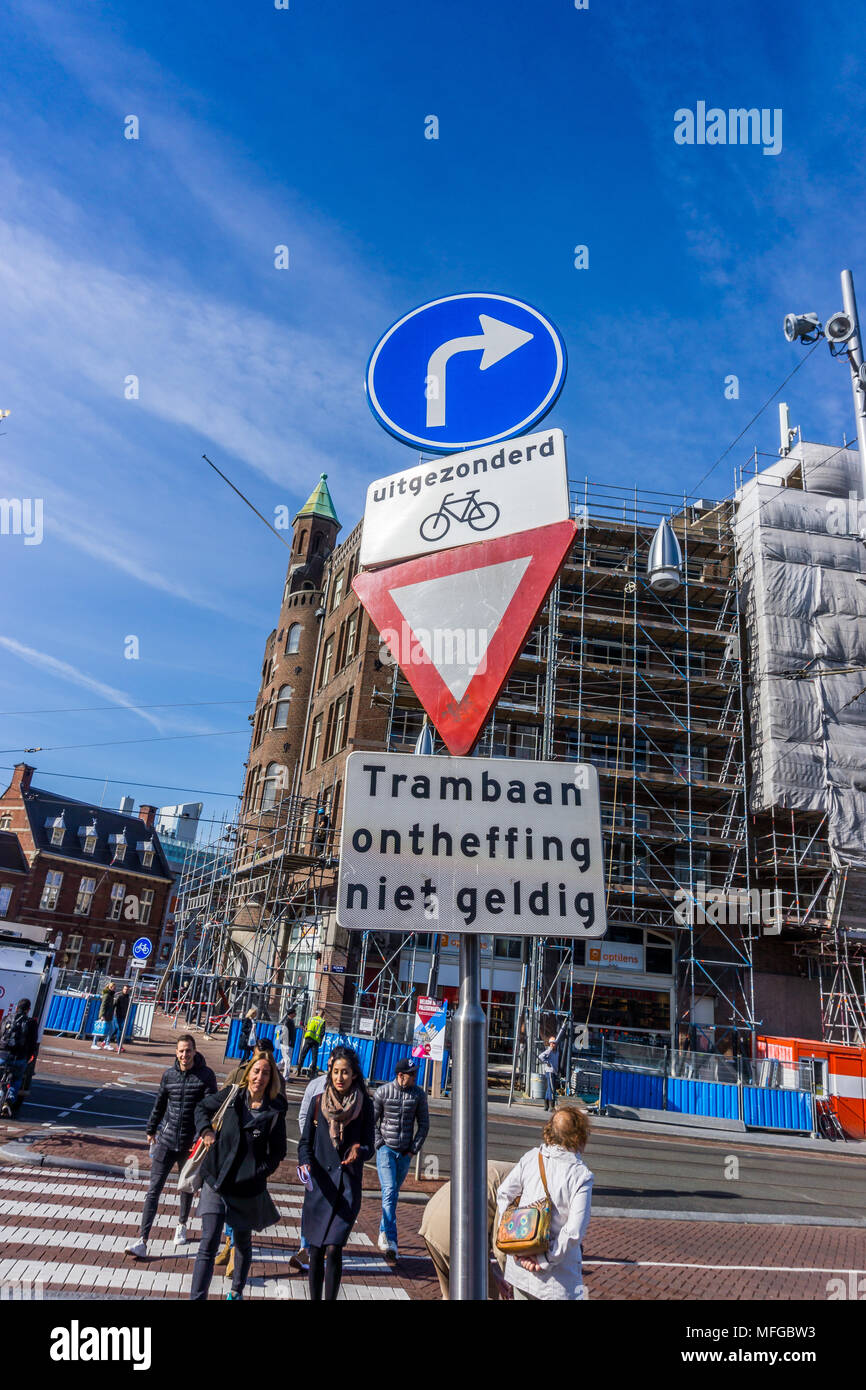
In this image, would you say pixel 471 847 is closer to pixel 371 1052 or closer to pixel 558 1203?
pixel 558 1203

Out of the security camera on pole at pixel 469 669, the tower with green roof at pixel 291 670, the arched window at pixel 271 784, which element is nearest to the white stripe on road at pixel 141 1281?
the security camera on pole at pixel 469 669

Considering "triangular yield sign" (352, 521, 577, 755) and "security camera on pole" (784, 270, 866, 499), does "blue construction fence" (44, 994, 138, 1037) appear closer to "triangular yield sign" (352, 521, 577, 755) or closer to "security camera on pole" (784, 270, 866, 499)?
"security camera on pole" (784, 270, 866, 499)

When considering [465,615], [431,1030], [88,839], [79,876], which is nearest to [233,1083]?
[465,615]

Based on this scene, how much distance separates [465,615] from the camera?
9.12 ft

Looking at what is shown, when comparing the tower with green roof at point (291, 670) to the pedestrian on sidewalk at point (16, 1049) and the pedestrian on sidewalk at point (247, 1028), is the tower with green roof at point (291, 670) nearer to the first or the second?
the pedestrian on sidewalk at point (247, 1028)

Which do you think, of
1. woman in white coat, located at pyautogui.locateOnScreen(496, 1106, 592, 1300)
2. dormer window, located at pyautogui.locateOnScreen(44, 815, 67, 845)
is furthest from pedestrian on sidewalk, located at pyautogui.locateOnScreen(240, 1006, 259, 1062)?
dormer window, located at pyautogui.locateOnScreen(44, 815, 67, 845)

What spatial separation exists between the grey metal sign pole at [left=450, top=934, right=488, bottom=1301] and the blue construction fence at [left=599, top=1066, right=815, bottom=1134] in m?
20.7

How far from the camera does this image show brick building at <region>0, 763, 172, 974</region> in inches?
2227

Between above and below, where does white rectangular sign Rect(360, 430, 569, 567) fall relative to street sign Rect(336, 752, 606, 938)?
above

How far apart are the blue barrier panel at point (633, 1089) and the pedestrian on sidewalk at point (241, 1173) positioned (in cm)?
1737

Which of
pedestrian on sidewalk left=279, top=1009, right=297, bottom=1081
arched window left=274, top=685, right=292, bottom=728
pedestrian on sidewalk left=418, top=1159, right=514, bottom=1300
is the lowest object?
pedestrian on sidewalk left=418, top=1159, right=514, bottom=1300

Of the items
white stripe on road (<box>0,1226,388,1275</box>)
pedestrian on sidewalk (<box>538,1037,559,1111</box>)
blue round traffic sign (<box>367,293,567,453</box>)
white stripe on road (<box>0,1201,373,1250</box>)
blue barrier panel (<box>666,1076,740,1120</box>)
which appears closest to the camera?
blue round traffic sign (<box>367,293,567,453</box>)

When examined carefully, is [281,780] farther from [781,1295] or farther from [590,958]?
[781,1295]

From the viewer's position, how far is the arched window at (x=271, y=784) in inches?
1474
